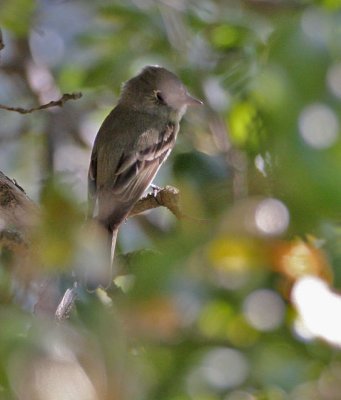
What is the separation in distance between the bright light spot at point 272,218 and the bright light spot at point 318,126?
203 mm

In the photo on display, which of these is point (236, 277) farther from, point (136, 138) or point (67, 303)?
point (136, 138)

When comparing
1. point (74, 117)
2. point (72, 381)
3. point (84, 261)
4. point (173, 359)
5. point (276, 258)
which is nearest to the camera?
point (72, 381)

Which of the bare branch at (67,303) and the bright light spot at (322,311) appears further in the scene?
the bare branch at (67,303)

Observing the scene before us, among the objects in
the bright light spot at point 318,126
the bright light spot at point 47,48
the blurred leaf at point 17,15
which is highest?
the bright light spot at point 318,126

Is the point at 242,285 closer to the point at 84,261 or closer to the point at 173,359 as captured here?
the point at 173,359

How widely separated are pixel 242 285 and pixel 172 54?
2.81 meters

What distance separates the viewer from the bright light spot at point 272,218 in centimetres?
155

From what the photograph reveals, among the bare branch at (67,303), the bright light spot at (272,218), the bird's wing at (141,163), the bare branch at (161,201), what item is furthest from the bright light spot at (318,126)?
the bird's wing at (141,163)

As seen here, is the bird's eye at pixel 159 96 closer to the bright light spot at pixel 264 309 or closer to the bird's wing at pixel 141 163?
the bird's wing at pixel 141 163

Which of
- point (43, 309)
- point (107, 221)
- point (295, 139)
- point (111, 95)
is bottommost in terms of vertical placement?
point (111, 95)

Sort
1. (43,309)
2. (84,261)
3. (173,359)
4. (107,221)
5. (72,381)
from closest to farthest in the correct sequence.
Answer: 1. (72,381)
2. (84,261)
3. (173,359)
4. (43,309)
5. (107,221)

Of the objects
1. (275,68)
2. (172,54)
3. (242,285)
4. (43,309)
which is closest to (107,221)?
(172,54)

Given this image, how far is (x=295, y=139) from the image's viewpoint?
4.45 feet

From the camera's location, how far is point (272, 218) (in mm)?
1561
